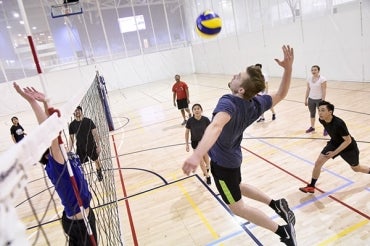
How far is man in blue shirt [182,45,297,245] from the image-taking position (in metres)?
2.43

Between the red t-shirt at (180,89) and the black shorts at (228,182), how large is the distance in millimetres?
6961

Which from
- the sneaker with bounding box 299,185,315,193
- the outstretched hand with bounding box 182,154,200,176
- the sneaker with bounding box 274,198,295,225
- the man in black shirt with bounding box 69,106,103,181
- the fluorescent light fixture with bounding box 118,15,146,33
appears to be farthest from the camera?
the fluorescent light fixture with bounding box 118,15,146,33

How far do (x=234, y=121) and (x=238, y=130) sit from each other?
157 millimetres

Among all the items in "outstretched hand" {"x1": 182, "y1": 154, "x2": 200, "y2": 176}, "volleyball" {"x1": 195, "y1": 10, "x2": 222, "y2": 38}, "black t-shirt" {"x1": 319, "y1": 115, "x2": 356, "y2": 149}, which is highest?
"volleyball" {"x1": 195, "y1": 10, "x2": 222, "y2": 38}

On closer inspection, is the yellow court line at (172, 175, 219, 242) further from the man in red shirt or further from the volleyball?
the man in red shirt

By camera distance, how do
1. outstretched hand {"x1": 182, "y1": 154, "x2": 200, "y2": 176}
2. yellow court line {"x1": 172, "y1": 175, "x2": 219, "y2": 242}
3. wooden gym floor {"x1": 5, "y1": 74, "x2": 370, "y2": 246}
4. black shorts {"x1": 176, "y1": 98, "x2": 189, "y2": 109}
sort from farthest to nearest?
black shorts {"x1": 176, "y1": 98, "x2": 189, "y2": 109}, yellow court line {"x1": 172, "y1": 175, "x2": 219, "y2": 242}, wooden gym floor {"x1": 5, "y1": 74, "x2": 370, "y2": 246}, outstretched hand {"x1": 182, "y1": 154, "x2": 200, "y2": 176}

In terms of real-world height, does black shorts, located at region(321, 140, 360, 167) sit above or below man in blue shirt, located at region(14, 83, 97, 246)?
below

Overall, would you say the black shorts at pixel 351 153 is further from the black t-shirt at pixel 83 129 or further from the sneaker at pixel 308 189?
the black t-shirt at pixel 83 129

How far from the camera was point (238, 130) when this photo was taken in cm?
275

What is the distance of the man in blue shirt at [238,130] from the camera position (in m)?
2.43

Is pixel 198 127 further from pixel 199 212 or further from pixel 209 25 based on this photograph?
pixel 209 25

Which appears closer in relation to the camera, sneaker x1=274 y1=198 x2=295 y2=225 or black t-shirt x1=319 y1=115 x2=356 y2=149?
sneaker x1=274 y1=198 x2=295 y2=225

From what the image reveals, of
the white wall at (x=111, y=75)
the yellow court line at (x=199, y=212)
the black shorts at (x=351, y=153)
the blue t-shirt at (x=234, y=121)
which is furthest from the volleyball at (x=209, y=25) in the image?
the white wall at (x=111, y=75)

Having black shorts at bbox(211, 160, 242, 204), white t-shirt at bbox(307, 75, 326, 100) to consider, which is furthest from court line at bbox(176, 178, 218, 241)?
white t-shirt at bbox(307, 75, 326, 100)
